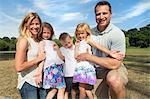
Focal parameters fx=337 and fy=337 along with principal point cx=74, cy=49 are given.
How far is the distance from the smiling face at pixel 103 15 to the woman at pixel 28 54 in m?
0.71

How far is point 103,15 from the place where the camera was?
379cm

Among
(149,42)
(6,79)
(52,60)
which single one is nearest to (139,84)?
(149,42)

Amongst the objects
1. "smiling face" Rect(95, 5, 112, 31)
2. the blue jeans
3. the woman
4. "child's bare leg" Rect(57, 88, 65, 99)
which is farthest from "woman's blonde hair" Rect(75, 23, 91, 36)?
the blue jeans

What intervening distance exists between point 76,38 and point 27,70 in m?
0.85

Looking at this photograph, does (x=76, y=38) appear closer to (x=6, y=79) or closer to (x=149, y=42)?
(x=6, y=79)

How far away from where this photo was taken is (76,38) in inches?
160

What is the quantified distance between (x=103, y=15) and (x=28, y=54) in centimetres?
98

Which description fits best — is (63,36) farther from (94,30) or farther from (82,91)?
(82,91)

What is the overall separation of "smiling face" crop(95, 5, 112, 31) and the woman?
2.34 ft

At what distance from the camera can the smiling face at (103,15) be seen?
150 inches

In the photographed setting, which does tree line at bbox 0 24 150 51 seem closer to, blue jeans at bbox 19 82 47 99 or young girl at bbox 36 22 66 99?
young girl at bbox 36 22 66 99

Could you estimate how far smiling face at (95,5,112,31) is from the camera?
3799mm

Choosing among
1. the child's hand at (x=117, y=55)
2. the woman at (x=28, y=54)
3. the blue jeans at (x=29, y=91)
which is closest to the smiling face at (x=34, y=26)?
the woman at (x=28, y=54)

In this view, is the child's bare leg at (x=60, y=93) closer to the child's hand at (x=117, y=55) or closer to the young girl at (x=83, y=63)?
the young girl at (x=83, y=63)
